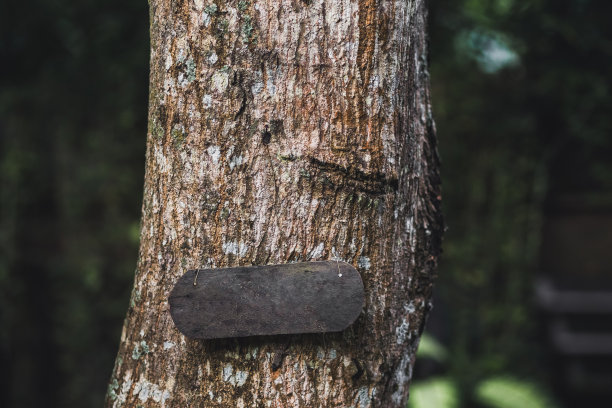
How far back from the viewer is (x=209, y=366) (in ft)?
3.12

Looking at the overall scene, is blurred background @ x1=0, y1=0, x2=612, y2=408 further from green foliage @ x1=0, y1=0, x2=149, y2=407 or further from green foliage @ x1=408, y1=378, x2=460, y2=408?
green foliage @ x1=408, y1=378, x2=460, y2=408

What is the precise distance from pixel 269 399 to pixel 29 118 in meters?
3.84

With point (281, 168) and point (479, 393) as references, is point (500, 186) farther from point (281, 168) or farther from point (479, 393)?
point (281, 168)

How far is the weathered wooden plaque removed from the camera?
909 mm

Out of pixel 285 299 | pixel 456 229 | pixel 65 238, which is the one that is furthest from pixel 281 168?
pixel 65 238

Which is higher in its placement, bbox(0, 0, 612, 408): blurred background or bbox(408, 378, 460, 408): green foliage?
bbox(0, 0, 612, 408): blurred background

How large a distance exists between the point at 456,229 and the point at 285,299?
10.6 feet

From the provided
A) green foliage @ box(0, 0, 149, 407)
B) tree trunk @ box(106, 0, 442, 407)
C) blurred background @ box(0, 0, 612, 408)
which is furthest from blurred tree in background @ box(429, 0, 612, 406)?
tree trunk @ box(106, 0, 442, 407)

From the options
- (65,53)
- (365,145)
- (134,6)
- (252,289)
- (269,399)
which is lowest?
(269,399)

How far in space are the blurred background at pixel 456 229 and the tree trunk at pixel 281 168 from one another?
2767mm

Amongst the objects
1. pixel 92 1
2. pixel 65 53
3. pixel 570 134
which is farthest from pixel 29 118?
pixel 570 134

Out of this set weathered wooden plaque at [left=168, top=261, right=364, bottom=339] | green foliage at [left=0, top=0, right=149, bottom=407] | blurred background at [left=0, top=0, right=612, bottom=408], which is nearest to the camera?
weathered wooden plaque at [left=168, top=261, right=364, bottom=339]

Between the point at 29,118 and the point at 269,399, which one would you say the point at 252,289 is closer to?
the point at 269,399

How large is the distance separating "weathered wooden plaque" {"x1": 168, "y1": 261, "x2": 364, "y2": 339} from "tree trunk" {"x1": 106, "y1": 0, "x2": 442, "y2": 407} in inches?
1.1
